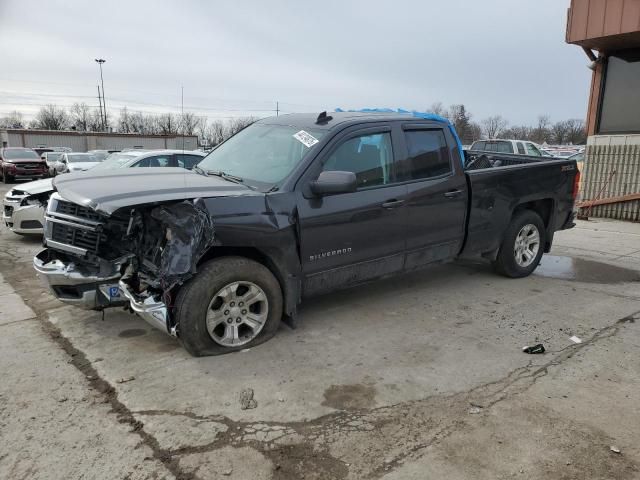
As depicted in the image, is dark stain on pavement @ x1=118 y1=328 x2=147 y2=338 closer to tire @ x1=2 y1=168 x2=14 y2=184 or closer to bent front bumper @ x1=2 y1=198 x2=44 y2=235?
bent front bumper @ x1=2 y1=198 x2=44 y2=235

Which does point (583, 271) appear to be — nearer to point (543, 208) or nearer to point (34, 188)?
point (543, 208)

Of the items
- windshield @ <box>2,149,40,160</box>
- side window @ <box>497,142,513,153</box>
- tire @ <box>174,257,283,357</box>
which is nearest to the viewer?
tire @ <box>174,257,283,357</box>

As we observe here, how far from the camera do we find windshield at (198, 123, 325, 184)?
171 inches

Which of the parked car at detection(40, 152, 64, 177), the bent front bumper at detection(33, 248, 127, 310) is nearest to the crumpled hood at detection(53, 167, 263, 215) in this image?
the bent front bumper at detection(33, 248, 127, 310)

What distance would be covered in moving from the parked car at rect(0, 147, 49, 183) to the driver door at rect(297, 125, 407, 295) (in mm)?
22206

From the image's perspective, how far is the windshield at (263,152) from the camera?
435 centimetres

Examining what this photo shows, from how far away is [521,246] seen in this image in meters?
6.22

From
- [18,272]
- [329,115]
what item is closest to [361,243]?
[329,115]

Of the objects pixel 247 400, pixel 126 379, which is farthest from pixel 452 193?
A: pixel 126 379

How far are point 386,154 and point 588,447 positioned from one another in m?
2.93

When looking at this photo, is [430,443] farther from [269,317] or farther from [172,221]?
[172,221]

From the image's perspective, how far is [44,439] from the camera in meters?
2.83

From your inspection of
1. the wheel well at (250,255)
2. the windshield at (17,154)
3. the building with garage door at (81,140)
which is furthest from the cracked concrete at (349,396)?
the building with garage door at (81,140)

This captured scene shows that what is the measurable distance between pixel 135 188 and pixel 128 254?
53 centimetres
